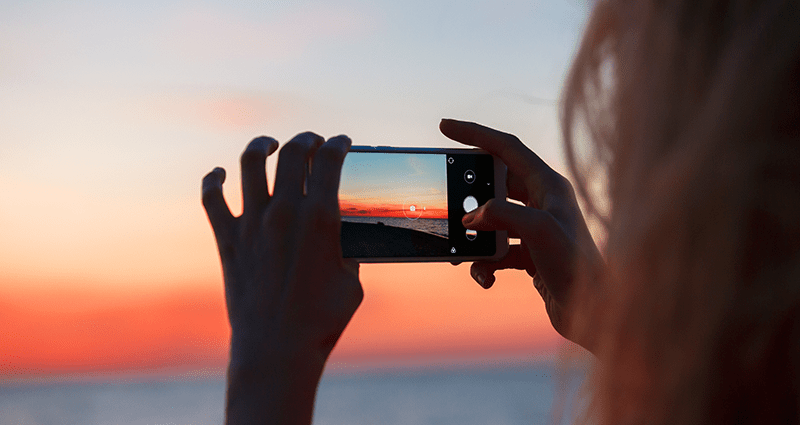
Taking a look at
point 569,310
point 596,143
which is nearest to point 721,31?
point 596,143

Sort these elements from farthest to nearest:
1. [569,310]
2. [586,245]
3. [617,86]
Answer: [569,310]
[586,245]
[617,86]

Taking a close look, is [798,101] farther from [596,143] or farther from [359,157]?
[359,157]

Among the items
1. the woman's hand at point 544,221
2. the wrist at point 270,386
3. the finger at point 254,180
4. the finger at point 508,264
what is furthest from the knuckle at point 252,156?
the finger at point 508,264

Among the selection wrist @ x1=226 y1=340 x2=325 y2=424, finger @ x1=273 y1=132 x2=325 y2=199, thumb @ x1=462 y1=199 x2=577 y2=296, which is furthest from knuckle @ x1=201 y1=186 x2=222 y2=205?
thumb @ x1=462 y1=199 x2=577 y2=296

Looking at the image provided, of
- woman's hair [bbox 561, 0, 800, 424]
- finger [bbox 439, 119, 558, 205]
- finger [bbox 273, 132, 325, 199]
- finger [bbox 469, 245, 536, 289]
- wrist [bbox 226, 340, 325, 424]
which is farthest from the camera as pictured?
finger [bbox 469, 245, 536, 289]

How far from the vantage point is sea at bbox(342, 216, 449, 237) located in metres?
1.63

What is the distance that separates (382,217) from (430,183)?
0.20 metres

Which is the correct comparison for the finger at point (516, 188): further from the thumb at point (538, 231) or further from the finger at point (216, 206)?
the finger at point (216, 206)

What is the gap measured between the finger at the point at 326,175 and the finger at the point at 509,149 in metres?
0.68

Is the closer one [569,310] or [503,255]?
[569,310]

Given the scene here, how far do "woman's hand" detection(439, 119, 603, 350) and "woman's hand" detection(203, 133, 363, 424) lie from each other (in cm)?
41

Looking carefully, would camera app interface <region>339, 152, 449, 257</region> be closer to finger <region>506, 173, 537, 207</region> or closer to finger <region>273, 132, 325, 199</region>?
finger <region>506, 173, 537, 207</region>

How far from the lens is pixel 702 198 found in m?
0.47

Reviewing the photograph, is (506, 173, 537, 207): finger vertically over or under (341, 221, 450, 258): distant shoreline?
over
